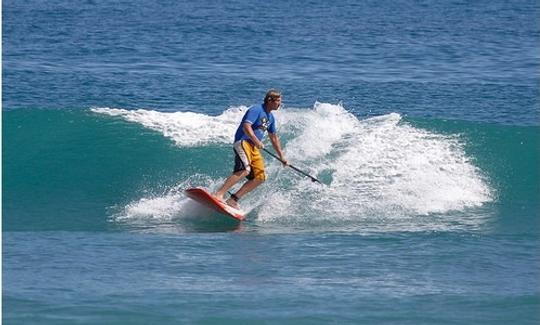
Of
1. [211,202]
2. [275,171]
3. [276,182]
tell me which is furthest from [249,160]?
[275,171]

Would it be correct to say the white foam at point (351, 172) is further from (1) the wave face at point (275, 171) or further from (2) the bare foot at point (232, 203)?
(2) the bare foot at point (232, 203)

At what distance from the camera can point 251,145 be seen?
1331 cm

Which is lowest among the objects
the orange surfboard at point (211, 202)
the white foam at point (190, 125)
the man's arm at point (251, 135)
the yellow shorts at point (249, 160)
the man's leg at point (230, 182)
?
the orange surfboard at point (211, 202)

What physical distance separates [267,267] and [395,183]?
3793 mm

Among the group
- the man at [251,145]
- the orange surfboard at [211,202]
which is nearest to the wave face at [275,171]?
the orange surfboard at [211,202]

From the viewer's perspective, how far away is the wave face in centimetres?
1359

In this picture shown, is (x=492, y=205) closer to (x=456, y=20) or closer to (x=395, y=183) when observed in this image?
(x=395, y=183)

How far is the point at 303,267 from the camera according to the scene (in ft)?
36.9

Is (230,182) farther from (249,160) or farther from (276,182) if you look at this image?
(276,182)

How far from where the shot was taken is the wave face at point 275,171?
535 inches

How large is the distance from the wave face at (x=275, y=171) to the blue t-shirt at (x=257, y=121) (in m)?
0.98

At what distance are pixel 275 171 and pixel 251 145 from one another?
156 cm

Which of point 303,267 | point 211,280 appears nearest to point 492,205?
point 303,267

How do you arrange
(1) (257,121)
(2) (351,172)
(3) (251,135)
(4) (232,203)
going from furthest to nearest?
(2) (351,172)
(4) (232,203)
(1) (257,121)
(3) (251,135)
